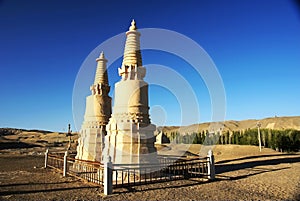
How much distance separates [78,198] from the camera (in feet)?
32.7

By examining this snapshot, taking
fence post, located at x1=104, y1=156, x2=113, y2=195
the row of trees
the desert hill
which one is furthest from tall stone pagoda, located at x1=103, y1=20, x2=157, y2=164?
the desert hill

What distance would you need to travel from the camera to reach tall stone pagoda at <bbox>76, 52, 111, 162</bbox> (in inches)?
738

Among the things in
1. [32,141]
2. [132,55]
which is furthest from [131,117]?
[32,141]

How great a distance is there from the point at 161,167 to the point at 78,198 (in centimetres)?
534

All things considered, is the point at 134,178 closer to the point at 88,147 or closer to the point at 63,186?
the point at 63,186

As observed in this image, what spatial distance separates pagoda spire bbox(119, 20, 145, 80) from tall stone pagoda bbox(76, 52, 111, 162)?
17.3 feet

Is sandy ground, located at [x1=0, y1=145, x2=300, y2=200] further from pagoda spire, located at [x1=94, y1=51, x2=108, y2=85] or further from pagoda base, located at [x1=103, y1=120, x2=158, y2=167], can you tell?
pagoda spire, located at [x1=94, y1=51, x2=108, y2=85]

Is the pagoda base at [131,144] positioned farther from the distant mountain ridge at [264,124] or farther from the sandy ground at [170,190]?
the distant mountain ridge at [264,124]

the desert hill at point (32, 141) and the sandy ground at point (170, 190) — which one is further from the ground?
the desert hill at point (32, 141)

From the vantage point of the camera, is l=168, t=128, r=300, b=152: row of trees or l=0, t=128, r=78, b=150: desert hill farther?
l=0, t=128, r=78, b=150: desert hill

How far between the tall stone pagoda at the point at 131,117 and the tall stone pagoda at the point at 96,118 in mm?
4232

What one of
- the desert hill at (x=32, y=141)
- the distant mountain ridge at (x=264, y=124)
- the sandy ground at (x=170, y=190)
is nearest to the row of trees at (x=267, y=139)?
the distant mountain ridge at (x=264, y=124)

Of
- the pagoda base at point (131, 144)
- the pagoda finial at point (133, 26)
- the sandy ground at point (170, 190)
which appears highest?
the pagoda finial at point (133, 26)

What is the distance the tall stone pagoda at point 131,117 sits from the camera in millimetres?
13539
